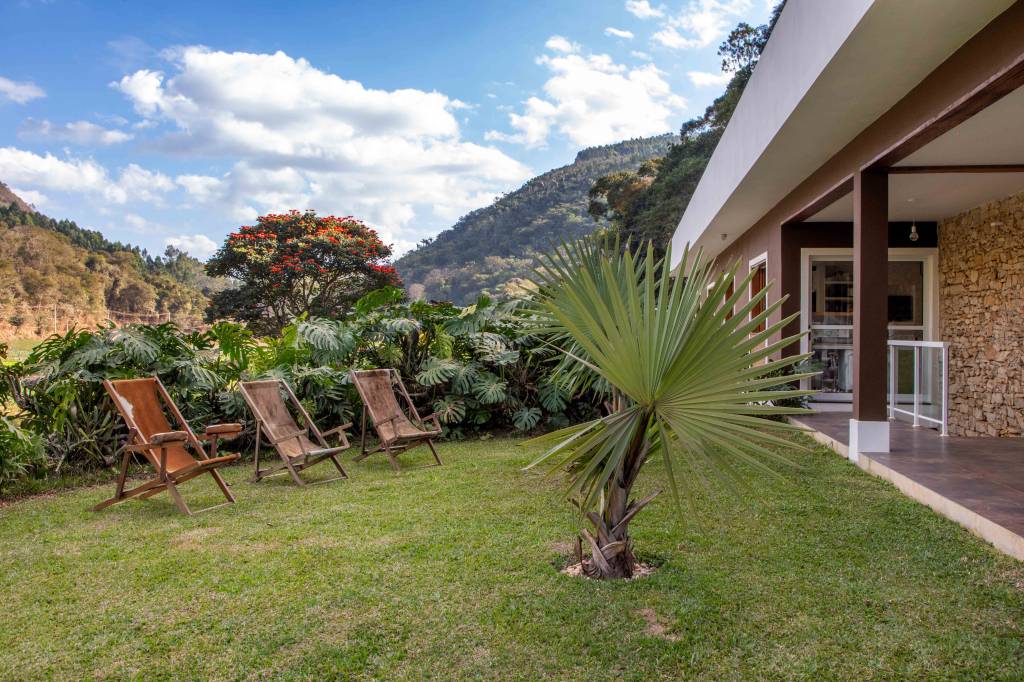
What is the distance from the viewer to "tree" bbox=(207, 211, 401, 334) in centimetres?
2267

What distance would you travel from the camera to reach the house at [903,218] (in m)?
4.06

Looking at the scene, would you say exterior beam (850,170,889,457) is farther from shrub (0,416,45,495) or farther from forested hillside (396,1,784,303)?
forested hillside (396,1,784,303)

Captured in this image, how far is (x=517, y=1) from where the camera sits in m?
22.6

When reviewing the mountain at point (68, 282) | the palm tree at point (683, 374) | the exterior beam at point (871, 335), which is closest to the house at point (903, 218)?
the exterior beam at point (871, 335)

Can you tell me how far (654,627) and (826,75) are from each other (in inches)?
144

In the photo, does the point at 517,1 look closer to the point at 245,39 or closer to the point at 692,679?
the point at 245,39

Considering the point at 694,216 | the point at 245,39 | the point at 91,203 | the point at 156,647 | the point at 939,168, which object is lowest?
the point at 156,647

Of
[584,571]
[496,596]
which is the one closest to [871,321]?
[584,571]

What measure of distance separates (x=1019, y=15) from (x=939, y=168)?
2.68 metres

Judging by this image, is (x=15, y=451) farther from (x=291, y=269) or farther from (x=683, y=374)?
(x=291, y=269)

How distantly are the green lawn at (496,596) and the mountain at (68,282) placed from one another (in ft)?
63.4

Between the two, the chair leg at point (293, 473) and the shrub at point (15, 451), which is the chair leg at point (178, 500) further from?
the shrub at point (15, 451)

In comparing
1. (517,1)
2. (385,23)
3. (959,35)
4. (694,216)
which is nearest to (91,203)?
(385,23)

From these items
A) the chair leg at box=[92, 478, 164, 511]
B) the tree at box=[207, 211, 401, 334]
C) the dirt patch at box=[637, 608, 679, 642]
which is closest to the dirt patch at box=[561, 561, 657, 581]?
the dirt patch at box=[637, 608, 679, 642]
